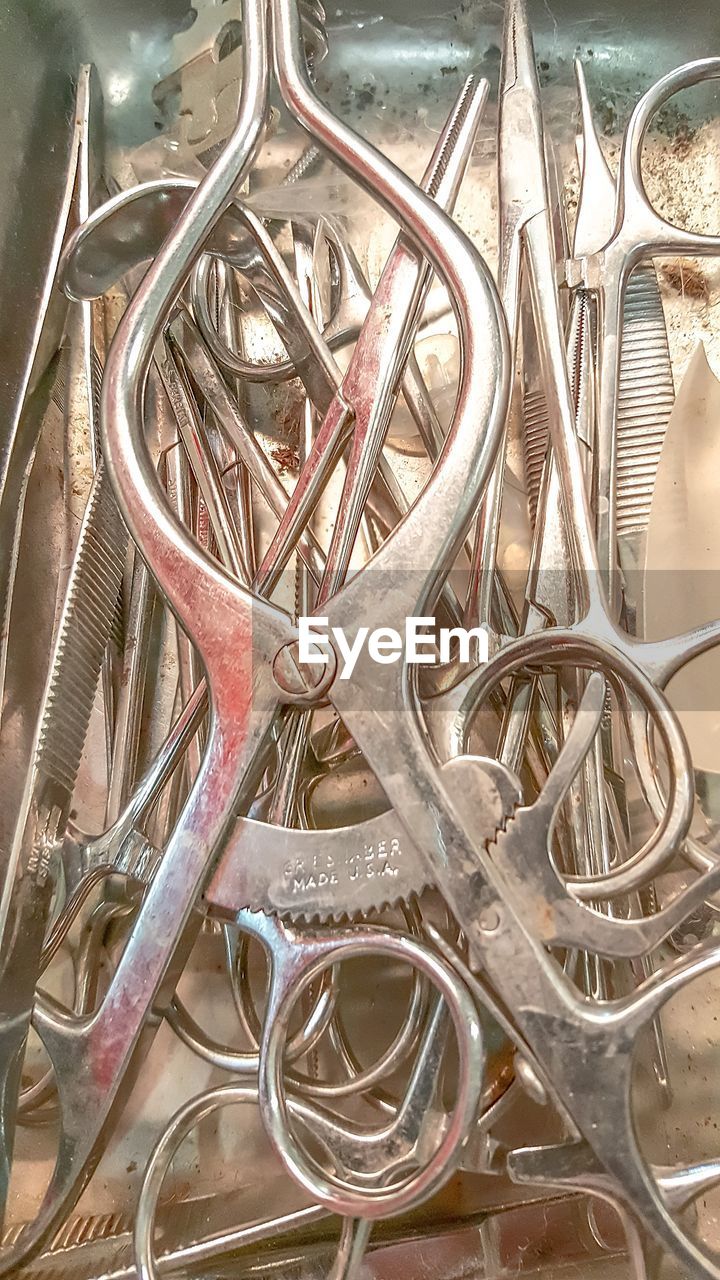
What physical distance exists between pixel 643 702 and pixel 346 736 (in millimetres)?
149

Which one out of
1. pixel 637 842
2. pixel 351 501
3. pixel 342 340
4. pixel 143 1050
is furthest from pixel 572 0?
pixel 143 1050

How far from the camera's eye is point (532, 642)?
39 centimetres

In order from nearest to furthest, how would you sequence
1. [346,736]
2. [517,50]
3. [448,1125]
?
[448,1125] → [346,736] → [517,50]

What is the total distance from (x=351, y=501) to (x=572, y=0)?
46cm

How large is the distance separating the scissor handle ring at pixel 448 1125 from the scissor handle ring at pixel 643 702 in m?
0.06

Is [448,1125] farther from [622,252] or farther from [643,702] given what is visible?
[622,252]

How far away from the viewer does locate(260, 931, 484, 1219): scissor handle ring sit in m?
0.35

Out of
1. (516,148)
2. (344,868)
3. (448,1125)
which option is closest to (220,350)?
(516,148)

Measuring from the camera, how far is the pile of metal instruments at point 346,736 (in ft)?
1.22

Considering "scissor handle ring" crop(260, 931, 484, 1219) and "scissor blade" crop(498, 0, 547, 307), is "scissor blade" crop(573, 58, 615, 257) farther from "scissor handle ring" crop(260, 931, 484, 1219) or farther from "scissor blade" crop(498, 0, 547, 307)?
"scissor handle ring" crop(260, 931, 484, 1219)

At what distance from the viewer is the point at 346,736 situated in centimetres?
47

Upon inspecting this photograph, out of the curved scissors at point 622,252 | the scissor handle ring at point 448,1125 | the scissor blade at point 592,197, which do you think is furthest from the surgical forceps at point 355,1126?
the scissor blade at point 592,197

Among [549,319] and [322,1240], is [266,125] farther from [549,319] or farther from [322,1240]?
[322,1240]

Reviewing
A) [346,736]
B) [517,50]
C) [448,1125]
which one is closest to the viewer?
[448,1125]
